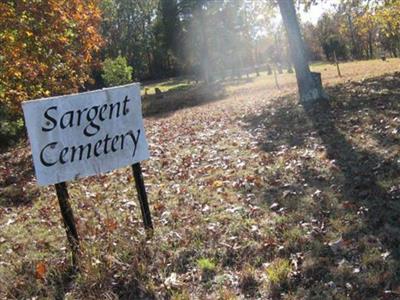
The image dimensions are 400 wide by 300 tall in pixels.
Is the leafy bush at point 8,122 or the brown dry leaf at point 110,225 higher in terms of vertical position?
the leafy bush at point 8,122

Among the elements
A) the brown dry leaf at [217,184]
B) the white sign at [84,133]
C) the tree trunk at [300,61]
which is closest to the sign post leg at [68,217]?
the white sign at [84,133]

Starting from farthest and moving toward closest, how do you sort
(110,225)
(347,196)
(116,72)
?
1. (116,72)
2. (347,196)
3. (110,225)

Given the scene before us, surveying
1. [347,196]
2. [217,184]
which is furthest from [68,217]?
[347,196]

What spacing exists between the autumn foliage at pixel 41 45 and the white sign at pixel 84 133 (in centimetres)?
514

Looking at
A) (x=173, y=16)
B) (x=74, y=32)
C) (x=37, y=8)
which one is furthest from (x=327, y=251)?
(x=173, y=16)

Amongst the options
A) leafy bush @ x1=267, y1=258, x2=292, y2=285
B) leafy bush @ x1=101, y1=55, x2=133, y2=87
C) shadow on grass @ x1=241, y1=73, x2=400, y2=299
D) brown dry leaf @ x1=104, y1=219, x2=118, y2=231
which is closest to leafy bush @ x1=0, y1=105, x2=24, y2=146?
shadow on grass @ x1=241, y1=73, x2=400, y2=299

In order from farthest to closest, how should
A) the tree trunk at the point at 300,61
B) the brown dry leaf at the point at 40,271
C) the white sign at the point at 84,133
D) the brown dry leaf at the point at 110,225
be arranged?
the tree trunk at the point at 300,61 → the brown dry leaf at the point at 110,225 → the brown dry leaf at the point at 40,271 → the white sign at the point at 84,133

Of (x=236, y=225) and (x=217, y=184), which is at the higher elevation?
(x=217, y=184)

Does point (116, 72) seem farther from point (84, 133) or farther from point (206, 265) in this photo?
point (206, 265)

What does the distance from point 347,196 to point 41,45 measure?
8974mm

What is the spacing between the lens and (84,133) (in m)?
4.44

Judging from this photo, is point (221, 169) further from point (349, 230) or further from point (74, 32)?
point (74, 32)

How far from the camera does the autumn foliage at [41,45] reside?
9164 mm

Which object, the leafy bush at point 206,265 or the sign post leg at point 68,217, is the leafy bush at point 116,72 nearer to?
the sign post leg at point 68,217
